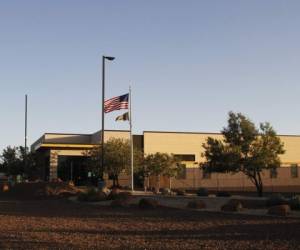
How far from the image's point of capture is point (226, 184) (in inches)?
2613

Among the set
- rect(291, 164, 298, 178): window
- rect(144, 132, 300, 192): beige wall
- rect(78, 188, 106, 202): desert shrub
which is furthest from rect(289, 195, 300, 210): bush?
rect(291, 164, 298, 178): window

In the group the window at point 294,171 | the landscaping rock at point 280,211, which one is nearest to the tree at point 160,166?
the window at point 294,171

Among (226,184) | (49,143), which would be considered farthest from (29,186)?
(226,184)

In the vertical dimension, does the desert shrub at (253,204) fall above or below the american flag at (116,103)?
below

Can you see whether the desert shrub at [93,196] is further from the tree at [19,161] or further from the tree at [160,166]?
the tree at [19,161]

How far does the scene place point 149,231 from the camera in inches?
656

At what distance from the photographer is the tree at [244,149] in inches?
1697

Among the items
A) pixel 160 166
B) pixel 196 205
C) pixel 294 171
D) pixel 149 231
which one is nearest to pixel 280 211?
pixel 196 205

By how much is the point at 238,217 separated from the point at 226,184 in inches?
1808

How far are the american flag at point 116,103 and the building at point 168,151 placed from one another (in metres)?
23.9

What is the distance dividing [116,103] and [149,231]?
25.1 m

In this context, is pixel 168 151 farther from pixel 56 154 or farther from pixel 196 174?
pixel 56 154

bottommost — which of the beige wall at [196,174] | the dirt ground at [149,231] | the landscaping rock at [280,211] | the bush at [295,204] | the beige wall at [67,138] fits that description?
the dirt ground at [149,231]

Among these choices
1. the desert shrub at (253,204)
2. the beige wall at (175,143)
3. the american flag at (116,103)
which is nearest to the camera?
the desert shrub at (253,204)
